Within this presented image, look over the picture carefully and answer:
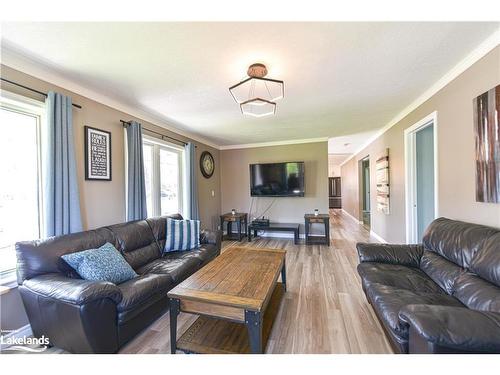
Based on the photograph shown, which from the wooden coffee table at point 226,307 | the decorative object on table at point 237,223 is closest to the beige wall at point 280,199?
the decorative object on table at point 237,223

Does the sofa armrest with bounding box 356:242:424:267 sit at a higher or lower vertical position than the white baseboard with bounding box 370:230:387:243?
higher

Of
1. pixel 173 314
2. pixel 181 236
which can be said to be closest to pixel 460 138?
pixel 173 314

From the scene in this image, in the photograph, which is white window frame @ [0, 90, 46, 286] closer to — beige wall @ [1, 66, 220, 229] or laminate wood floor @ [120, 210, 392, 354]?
beige wall @ [1, 66, 220, 229]

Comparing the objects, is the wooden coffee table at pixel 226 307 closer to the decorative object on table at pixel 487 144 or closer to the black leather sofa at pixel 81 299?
the black leather sofa at pixel 81 299

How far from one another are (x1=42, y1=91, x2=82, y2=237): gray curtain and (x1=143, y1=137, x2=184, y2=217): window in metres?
1.25

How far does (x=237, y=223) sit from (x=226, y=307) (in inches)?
153

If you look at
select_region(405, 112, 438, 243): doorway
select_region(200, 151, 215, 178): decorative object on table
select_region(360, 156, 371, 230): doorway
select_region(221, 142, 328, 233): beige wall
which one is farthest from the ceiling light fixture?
select_region(360, 156, 371, 230): doorway

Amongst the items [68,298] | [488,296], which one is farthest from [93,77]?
[488,296]

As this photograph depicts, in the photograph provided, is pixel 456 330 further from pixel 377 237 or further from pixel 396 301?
pixel 377 237

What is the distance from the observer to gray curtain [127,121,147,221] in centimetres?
285

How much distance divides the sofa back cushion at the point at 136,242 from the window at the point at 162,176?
826 millimetres
